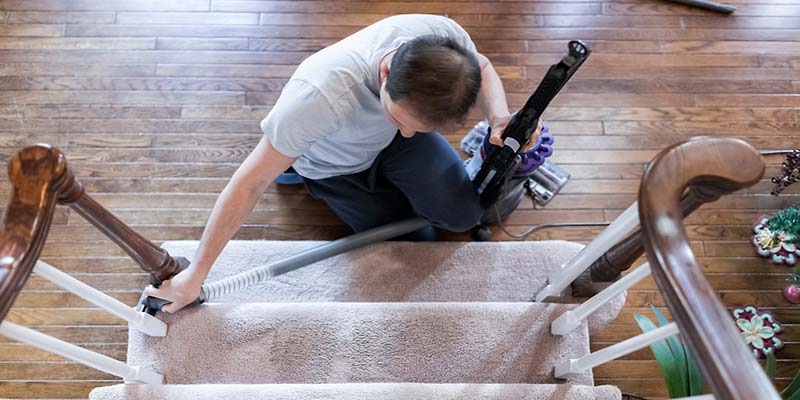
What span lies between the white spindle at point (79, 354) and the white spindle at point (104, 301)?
3.4 inches

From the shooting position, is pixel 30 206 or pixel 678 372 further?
pixel 678 372

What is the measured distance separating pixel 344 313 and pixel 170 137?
1094 mm

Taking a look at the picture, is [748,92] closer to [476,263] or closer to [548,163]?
[548,163]

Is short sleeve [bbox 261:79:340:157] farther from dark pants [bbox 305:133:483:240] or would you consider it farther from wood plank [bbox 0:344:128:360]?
wood plank [bbox 0:344:128:360]

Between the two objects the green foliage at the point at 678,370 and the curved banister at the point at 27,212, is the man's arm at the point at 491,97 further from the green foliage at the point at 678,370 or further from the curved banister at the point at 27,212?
the curved banister at the point at 27,212

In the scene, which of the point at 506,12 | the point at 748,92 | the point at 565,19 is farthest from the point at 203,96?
the point at 748,92

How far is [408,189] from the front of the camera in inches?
69.3

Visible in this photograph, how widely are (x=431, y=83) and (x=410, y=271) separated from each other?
833 millimetres

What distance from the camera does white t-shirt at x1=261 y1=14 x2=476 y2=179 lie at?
1275mm

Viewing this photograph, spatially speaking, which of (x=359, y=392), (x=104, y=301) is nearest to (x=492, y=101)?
(x=359, y=392)

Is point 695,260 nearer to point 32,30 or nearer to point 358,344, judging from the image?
point 358,344

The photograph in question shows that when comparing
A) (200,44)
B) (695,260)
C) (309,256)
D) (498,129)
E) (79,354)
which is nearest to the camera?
(695,260)

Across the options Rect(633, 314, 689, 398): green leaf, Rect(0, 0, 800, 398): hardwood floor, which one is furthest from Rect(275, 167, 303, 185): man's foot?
Rect(633, 314, 689, 398): green leaf

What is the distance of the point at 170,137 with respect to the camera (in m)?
2.13
